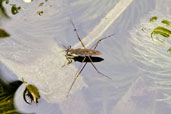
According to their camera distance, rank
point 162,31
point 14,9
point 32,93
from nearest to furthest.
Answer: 1. point 32,93
2. point 162,31
3. point 14,9

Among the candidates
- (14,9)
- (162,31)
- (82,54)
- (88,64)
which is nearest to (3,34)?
(14,9)

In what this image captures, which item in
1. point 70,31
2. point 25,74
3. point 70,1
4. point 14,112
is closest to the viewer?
point 14,112

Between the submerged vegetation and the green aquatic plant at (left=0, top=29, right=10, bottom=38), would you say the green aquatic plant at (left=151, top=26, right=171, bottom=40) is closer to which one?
the submerged vegetation

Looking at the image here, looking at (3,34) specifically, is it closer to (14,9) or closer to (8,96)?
(14,9)

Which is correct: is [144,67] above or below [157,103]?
above

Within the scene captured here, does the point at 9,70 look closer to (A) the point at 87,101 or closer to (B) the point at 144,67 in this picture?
(A) the point at 87,101

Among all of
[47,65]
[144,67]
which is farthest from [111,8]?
[47,65]

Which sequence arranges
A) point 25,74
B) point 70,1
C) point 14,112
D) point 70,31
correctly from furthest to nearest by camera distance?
1. point 70,1
2. point 70,31
3. point 25,74
4. point 14,112

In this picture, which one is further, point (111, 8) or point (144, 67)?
point (111, 8)

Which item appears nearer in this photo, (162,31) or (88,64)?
(88,64)
